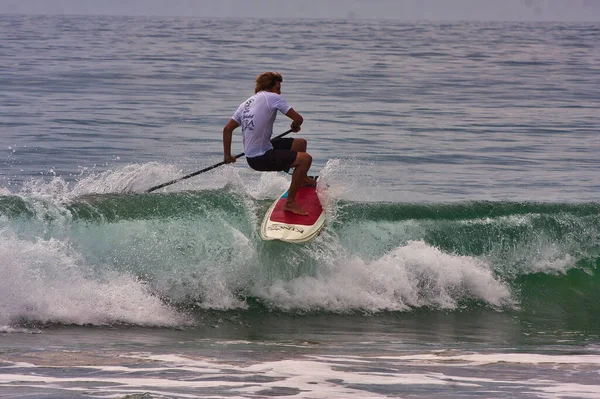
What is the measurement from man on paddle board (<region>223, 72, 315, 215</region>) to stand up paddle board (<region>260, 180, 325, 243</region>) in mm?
115

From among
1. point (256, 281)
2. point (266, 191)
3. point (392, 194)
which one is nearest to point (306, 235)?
point (256, 281)

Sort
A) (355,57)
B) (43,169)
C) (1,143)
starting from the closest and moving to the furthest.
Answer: (43,169)
(1,143)
(355,57)

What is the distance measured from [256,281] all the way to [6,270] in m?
2.57

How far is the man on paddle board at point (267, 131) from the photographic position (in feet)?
34.9

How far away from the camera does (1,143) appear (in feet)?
70.6

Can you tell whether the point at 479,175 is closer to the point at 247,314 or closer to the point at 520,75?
the point at 247,314

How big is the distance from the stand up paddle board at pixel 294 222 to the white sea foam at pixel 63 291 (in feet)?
4.71

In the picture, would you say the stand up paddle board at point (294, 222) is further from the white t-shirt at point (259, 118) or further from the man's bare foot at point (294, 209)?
the white t-shirt at point (259, 118)

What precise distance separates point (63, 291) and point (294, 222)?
2.51 metres

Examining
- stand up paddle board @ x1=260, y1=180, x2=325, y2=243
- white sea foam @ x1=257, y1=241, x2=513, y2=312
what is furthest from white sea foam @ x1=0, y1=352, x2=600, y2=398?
stand up paddle board @ x1=260, y1=180, x2=325, y2=243

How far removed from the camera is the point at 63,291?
9.89 m

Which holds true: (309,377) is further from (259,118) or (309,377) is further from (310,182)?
(310,182)

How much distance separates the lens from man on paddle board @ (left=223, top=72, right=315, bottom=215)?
34.9ft

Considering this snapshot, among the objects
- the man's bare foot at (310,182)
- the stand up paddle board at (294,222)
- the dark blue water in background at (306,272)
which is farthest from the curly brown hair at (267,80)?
the dark blue water in background at (306,272)
